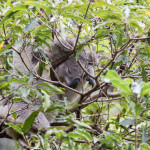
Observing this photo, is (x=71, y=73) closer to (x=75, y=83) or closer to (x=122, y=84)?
(x=75, y=83)

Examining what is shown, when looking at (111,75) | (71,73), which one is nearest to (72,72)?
(71,73)

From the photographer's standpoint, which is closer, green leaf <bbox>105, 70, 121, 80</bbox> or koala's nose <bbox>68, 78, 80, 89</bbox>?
green leaf <bbox>105, 70, 121, 80</bbox>

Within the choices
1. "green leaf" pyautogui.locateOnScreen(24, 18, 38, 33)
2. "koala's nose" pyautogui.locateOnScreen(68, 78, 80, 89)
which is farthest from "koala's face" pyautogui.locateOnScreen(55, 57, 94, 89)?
"green leaf" pyautogui.locateOnScreen(24, 18, 38, 33)

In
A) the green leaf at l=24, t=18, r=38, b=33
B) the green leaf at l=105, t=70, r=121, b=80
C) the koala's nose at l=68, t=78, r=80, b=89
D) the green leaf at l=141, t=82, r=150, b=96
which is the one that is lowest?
the koala's nose at l=68, t=78, r=80, b=89

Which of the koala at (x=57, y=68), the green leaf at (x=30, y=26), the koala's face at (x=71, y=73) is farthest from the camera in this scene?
the koala's face at (x=71, y=73)

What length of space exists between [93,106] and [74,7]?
4.56 feet

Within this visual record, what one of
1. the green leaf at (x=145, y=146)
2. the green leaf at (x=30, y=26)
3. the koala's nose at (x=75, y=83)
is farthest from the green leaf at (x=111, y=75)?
→ the koala's nose at (x=75, y=83)

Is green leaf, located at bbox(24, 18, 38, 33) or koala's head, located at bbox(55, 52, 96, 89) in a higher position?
green leaf, located at bbox(24, 18, 38, 33)

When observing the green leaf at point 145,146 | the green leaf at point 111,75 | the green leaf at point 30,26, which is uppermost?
the green leaf at point 30,26

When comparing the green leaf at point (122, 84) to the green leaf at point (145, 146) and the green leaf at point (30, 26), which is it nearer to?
the green leaf at point (145, 146)

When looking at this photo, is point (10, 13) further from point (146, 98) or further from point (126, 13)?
point (146, 98)

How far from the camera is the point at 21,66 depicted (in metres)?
3.03

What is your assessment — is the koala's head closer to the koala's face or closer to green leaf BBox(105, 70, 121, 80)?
the koala's face

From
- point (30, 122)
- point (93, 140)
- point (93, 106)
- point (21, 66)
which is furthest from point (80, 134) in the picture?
point (21, 66)
